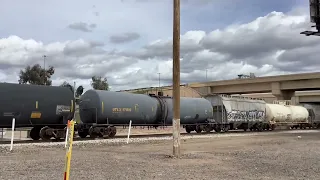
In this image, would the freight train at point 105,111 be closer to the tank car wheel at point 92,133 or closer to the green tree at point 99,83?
the tank car wheel at point 92,133

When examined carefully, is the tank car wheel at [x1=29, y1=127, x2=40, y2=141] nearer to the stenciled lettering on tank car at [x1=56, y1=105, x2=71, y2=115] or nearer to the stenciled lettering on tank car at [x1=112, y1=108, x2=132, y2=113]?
the stenciled lettering on tank car at [x1=56, y1=105, x2=71, y2=115]

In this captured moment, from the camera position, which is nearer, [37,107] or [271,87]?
[37,107]

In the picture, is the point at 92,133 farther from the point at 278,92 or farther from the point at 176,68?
the point at 278,92

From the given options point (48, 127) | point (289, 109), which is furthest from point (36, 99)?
point (289, 109)

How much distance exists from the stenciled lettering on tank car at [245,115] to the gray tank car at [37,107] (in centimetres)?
1890

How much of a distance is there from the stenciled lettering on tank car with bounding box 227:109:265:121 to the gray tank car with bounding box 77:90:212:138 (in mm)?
7622

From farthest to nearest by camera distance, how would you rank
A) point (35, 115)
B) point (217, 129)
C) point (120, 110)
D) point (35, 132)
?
point (217, 129)
point (120, 110)
point (35, 132)
point (35, 115)

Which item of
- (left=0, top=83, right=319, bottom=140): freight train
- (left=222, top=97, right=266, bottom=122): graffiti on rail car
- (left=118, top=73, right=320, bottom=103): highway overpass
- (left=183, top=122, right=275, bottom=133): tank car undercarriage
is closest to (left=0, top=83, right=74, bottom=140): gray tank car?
(left=0, top=83, right=319, bottom=140): freight train

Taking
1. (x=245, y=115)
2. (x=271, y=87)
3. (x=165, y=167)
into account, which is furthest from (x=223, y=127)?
(x=271, y=87)

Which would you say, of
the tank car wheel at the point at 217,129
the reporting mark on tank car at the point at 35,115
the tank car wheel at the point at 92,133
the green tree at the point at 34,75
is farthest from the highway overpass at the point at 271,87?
the reporting mark on tank car at the point at 35,115

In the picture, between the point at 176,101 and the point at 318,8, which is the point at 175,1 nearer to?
the point at 176,101

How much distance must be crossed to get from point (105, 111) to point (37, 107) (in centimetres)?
500

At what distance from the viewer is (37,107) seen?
2205 centimetres

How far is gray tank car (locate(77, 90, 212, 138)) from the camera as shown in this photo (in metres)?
25.5
